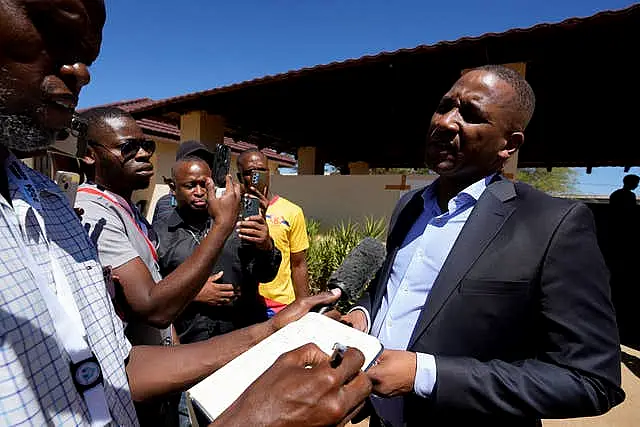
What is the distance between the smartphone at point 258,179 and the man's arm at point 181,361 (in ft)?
7.16

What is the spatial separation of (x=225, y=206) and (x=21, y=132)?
101cm

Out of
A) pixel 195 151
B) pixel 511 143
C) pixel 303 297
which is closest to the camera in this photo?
pixel 303 297

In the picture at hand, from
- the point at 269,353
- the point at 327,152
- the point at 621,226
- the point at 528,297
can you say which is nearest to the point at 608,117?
the point at 621,226

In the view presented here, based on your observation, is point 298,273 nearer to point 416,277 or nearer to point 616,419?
point 416,277

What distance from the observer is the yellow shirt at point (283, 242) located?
308 cm

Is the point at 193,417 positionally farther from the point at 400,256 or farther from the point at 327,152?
the point at 327,152

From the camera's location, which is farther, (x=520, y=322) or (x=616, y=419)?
(x=616, y=419)

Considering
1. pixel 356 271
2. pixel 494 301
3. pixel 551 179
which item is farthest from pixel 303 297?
pixel 551 179

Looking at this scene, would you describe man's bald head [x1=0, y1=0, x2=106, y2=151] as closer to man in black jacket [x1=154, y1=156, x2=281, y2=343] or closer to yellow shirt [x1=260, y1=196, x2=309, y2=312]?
man in black jacket [x1=154, y1=156, x2=281, y2=343]

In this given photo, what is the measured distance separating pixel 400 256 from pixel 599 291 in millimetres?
828

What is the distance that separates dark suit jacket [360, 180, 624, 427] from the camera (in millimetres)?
1221

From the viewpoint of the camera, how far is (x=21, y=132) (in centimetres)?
80

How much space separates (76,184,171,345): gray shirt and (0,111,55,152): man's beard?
2.68ft

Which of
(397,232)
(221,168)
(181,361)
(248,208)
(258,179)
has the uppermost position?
(221,168)
